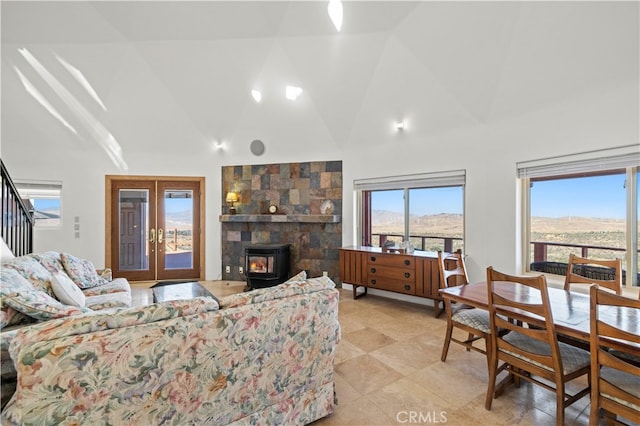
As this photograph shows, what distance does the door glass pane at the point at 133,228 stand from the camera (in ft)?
18.6

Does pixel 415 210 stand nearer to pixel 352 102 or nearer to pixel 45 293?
pixel 352 102

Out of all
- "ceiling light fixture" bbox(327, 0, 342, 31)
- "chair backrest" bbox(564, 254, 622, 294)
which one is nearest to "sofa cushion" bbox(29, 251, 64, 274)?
"ceiling light fixture" bbox(327, 0, 342, 31)

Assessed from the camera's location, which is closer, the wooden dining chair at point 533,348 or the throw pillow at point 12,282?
the wooden dining chair at point 533,348

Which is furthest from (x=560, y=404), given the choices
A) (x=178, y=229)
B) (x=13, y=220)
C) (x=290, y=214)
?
(x=178, y=229)

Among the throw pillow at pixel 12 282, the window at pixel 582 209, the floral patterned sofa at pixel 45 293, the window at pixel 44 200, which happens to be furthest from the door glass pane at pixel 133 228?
the window at pixel 582 209

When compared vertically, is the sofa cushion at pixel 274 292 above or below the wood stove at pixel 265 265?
above

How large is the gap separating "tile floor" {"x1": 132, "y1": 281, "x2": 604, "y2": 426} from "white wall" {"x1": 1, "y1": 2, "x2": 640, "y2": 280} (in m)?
1.47

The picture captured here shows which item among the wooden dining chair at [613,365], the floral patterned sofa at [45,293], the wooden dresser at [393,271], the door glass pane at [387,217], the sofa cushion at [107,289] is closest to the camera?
the wooden dining chair at [613,365]

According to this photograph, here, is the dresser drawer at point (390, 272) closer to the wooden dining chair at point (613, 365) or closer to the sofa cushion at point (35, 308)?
the wooden dining chair at point (613, 365)

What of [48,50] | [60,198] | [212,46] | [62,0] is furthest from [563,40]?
[60,198]

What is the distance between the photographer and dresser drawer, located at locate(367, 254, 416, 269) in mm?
4047

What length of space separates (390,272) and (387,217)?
1.10 metres

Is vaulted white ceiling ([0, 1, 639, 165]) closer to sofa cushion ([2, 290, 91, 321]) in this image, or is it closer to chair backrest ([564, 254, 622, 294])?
chair backrest ([564, 254, 622, 294])

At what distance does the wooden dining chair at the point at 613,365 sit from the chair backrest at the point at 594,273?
2.87ft
